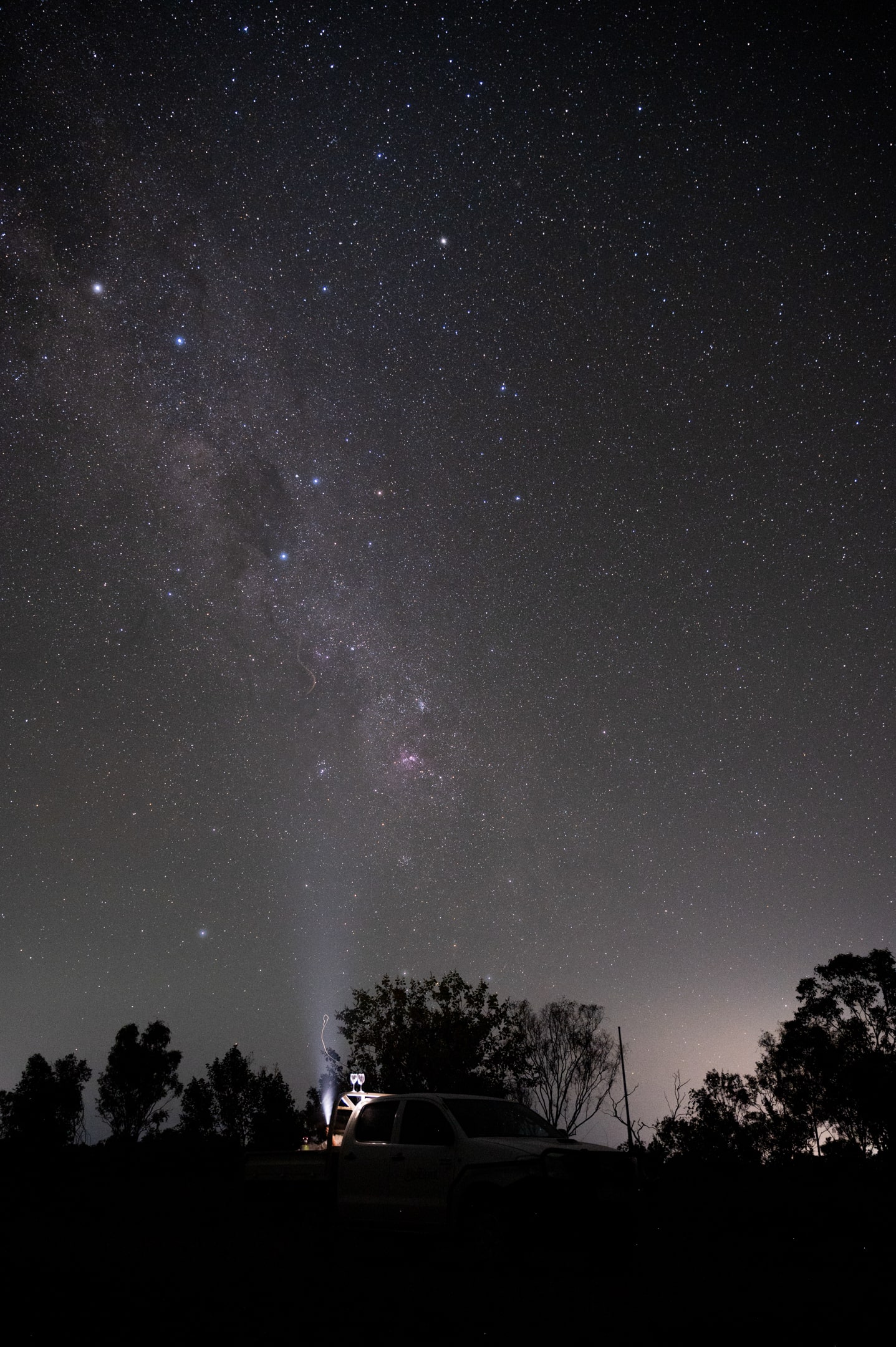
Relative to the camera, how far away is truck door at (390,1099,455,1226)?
26.9 feet

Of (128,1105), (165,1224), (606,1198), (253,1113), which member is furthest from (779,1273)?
A: (253,1113)

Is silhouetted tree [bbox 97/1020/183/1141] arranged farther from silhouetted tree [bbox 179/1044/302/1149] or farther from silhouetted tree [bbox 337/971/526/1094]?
silhouetted tree [bbox 337/971/526/1094]

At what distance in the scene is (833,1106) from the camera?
123 ft

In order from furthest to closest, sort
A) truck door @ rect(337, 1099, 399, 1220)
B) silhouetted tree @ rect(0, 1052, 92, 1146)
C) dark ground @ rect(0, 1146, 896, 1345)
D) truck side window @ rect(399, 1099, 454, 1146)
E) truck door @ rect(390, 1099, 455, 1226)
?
silhouetted tree @ rect(0, 1052, 92, 1146)
truck door @ rect(337, 1099, 399, 1220)
truck side window @ rect(399, 1099, 454, 1146)
truck door @ rect(390, 1099, 455, 1226)
dark ground @ rect(0, 1146, 896, 1345)

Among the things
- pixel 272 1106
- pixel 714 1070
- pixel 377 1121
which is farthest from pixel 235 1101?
pixel 377 1121

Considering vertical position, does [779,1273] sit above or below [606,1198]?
below

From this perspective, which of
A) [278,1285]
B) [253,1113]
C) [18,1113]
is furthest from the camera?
[253,1113]

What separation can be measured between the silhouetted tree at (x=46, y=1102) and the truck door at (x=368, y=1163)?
205ft

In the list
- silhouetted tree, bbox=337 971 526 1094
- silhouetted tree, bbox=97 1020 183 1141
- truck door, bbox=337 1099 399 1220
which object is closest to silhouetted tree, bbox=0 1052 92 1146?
silhouetted tree, bbox=97 1020 183 1141

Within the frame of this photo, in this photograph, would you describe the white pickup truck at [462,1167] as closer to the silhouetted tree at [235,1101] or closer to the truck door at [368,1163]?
the truck door at [368,1163]

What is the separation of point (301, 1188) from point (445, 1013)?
921 inches

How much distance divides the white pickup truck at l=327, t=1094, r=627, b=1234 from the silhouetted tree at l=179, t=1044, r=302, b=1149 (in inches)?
2735

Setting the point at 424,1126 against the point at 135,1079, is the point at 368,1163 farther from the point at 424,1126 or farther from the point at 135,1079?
the point at 135,1079

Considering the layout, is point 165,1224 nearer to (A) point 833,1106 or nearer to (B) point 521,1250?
(B) point 521,1250
